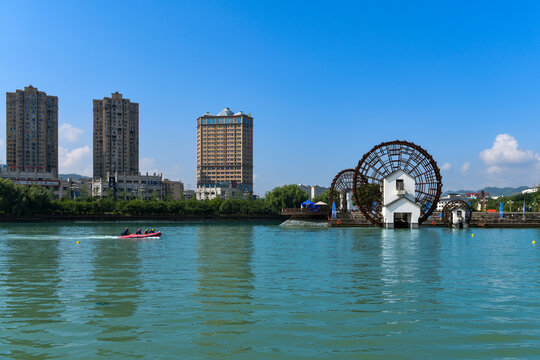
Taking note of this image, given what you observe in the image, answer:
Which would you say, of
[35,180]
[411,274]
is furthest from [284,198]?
[411,274]

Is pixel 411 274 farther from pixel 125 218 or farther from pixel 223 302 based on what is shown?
pixel 125 218

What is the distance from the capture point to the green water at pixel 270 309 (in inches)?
537

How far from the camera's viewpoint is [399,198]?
80062 mm

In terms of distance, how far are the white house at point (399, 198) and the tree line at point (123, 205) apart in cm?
5701

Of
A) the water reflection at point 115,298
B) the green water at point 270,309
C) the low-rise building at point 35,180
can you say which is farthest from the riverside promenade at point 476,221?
the low-rise building at point 35,180

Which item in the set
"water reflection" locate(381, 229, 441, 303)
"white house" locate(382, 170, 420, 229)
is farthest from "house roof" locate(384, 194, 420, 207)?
"water reflection" locate(381, 229, 441, 303)

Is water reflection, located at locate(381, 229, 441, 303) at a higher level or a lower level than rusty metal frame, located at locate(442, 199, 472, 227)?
lower

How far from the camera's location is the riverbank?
114 metres

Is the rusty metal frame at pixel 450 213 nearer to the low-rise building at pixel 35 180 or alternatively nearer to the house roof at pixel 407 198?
the house roof at pixel 407 198

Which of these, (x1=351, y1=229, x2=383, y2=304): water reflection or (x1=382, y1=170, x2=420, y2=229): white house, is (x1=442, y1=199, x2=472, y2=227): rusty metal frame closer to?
(x1=382, y1=170, x2=420, y2=229): white house

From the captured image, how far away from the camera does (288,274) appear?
27.9 m

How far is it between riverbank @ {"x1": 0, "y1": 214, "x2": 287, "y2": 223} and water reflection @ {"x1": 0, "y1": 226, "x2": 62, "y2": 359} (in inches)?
3461

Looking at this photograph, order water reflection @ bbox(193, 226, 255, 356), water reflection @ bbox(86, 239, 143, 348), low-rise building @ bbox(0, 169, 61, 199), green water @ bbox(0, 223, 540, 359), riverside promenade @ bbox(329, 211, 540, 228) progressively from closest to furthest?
green water @ bbox(0, 223, 540, 359), water reflection @ bbox(193, 226, 255, 356), water reflection @ bbox(86, 239, 143, 348), riverside promenade @ bbox(329, 211, 540, 228), low-rise building @ bbox(0, 169, 61, 199)

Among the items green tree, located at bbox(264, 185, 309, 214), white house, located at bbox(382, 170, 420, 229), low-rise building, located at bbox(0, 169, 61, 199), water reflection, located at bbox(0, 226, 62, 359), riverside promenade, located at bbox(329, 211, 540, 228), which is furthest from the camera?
low-rise building, located at bbox(0, 169, 61, 199)
